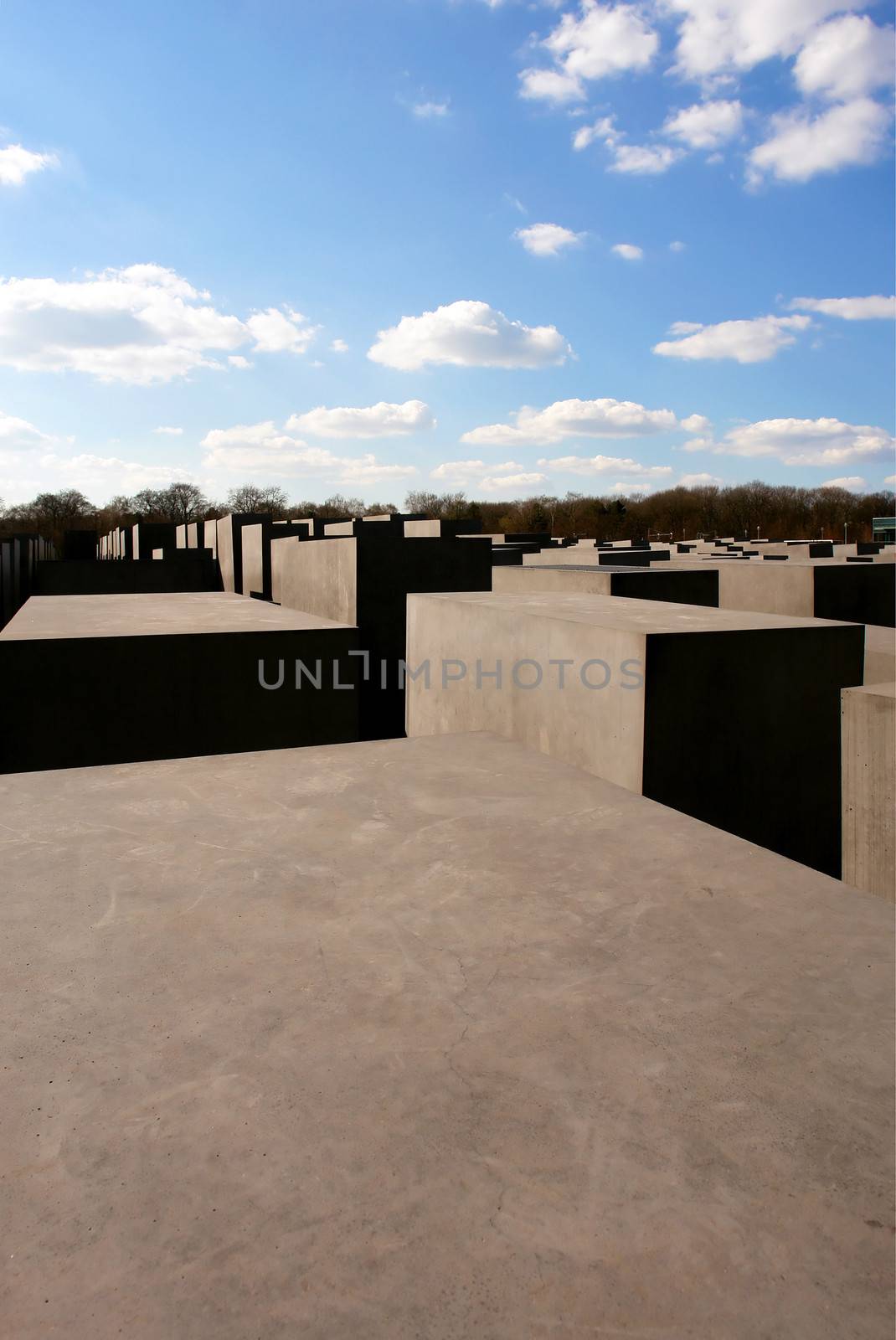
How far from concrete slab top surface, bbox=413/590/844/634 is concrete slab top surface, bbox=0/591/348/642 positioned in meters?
1.46

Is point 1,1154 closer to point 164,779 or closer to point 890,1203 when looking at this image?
point 890,1203

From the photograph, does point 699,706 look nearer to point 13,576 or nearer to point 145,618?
point 145,618

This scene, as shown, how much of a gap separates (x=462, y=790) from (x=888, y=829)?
7.42 feet

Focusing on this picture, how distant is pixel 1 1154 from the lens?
1.60m

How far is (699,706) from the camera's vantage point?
502 centimetres

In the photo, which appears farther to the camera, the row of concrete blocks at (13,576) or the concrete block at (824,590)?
the row of concrete blocks at (13,576)

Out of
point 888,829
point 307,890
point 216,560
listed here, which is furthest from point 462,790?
point 216,560

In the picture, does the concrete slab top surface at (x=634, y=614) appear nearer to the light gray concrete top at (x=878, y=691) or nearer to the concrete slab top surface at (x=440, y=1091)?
the light gray concrete top at (x=878, y=691)

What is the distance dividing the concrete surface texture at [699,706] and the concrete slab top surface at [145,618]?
2203mm

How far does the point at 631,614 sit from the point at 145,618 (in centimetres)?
454

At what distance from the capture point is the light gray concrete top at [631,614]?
17.7 ft

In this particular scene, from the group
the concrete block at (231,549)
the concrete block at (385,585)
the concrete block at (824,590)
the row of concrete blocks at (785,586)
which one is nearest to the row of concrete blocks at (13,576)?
the concrete block at (231,549)

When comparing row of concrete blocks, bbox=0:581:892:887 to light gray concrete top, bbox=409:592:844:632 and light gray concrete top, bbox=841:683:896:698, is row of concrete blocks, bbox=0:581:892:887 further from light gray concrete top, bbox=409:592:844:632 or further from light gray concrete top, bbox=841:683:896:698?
light gray concrete top, bbox=841:683:896:698

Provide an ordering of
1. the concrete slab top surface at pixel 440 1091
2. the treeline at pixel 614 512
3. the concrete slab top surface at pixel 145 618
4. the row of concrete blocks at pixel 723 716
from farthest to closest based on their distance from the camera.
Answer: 1. the treeline at pixel 614 512
2. the concrete slab top surface at pixel 145 618
3. the row of concrete blocks at pixel 723 716
4. the concrete slab top surface at pixel 440 1091
